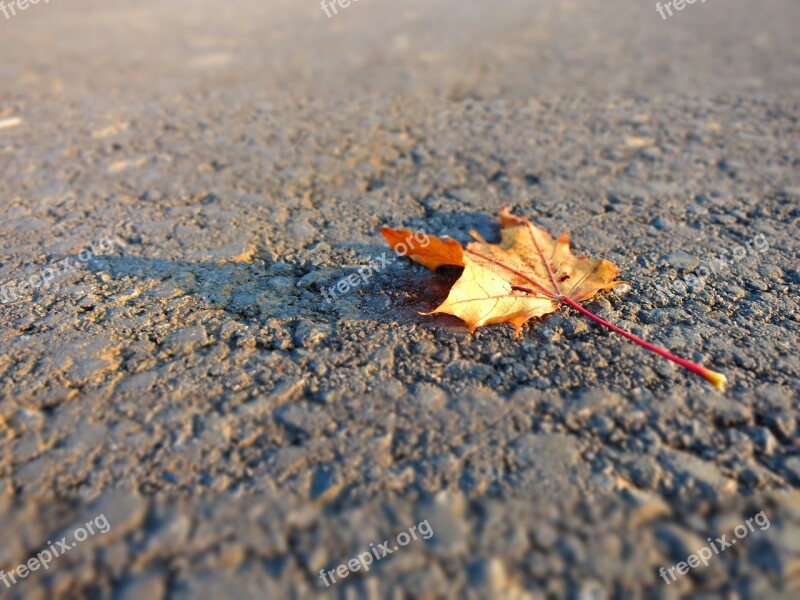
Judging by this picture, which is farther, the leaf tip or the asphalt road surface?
the leaf tip

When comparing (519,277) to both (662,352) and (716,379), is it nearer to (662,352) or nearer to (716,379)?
(662,352)

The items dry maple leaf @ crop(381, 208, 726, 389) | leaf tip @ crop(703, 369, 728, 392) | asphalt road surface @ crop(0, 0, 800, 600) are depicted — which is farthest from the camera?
dry maple leaf @ crop(381, 208, 726, 389)

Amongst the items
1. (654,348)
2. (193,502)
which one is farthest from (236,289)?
(654,348)

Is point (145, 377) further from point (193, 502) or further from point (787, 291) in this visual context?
point (787, 291)

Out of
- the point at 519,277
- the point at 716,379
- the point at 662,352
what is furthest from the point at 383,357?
the point at 716,379

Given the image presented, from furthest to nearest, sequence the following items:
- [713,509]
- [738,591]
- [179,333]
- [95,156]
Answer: [95,156] → [179,333] → [713,509] → [738,591]

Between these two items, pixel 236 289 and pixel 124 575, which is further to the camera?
pixel 236 289

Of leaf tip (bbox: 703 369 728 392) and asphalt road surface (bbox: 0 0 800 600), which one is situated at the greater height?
asphalt road surface (bbox: 0 0 800 600)
